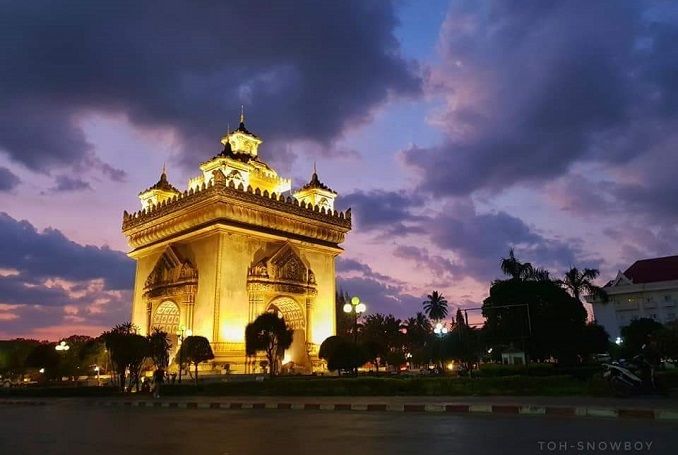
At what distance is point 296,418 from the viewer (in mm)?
12180

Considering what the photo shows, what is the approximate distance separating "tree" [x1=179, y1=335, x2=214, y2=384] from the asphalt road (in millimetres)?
14268

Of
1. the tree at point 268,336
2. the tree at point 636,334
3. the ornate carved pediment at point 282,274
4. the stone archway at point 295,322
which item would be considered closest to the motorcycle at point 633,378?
the tree at point 268,336

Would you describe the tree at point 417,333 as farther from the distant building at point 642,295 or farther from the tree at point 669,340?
the tree at point 669,340

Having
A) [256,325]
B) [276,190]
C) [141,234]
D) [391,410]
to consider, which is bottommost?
[391,410]

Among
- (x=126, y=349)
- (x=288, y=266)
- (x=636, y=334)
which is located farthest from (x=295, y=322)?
(x=636, y=334)

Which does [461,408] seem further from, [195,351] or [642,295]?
[642,295]

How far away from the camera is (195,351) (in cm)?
2639

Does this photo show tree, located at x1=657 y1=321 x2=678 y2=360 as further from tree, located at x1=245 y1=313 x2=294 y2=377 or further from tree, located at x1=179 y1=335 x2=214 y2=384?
tree, located at x1=179 y1=335 x2=214 y2=384

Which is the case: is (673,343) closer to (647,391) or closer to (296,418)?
(647,391)

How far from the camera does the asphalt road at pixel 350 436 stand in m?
7.18

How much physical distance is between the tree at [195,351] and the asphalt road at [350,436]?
46.8 feet

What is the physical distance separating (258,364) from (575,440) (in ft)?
79.5

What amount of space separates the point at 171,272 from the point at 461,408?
24.5 meters

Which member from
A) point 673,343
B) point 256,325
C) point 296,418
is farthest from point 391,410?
point 673,343
